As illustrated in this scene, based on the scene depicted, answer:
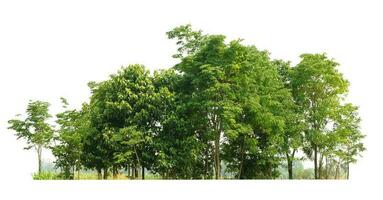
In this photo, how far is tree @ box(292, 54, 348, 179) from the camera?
27.8 meters

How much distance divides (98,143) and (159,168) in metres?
4.08

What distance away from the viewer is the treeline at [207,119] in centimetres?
2438

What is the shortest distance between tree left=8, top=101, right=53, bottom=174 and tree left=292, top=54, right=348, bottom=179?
14496 millimetres

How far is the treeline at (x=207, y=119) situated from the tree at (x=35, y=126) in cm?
6

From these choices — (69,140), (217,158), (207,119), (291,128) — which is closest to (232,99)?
(207,119)

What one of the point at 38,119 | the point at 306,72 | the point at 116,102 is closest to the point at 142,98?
the point at 116,102

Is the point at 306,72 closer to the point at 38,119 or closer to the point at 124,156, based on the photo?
the point at 124,156

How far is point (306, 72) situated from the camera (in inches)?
1115

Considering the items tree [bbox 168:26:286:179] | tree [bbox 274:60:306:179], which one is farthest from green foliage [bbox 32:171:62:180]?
tree [bbox 274:60:306:179]

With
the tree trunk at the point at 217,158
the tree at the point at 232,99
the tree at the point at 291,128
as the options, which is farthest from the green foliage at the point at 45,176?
the tree at the point at 291,128

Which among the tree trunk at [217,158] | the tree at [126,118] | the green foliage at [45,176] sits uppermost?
the tree at [126,118]

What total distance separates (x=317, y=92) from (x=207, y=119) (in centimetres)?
760

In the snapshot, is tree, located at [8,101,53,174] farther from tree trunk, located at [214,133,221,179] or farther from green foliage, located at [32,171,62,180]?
tree trunk, located at [214,133,221,179]

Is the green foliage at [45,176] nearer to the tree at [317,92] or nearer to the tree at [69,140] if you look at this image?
the tree at [69,140]
